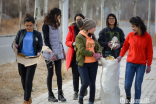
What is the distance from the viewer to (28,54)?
15.8 feet

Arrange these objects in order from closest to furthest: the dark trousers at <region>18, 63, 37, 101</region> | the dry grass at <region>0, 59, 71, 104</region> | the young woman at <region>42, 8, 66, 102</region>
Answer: the dark trousers at <region>18, 63, 37, 101</region>, the young woman at <region>42, 8, 66, 102</region>, the dry grass at <region>0, 59, 71, 104</region>

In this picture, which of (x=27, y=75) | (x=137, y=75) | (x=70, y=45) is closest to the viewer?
(x=137, y=75)

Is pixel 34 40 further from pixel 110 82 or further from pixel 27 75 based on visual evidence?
pixel 110 82

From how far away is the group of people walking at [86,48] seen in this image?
4543mm

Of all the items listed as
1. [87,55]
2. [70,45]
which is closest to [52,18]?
[70,45]

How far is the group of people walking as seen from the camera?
4.54 meters

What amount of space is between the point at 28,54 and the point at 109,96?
1802 millimetres

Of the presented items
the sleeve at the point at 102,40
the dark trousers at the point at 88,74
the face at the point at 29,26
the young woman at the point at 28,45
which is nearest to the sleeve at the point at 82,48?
the dark trousers at the point at 88,74

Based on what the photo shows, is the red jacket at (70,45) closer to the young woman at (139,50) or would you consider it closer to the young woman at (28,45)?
the young woman at (28,45)

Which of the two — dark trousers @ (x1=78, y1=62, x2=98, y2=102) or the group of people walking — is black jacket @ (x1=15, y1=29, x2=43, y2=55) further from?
dark trousers @ (x1=78, y1=62, x2=98, y2=102)

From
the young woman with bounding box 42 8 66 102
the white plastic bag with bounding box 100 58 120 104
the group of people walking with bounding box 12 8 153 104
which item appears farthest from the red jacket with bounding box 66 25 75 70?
the white plastic bag with bounding box 100 58 120 104

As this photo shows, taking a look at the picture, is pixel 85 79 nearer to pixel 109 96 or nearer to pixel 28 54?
pixel 109 96

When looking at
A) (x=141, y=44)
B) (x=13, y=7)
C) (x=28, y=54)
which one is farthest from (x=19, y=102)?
(x=13, y=7)

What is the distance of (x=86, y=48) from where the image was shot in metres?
4.61
